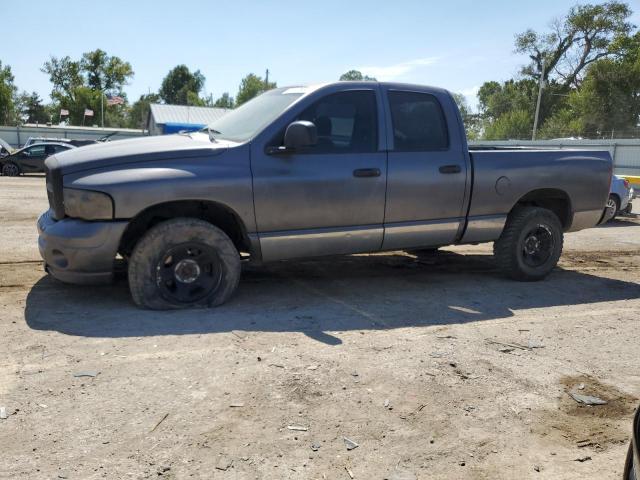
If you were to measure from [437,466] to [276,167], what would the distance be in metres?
2.94

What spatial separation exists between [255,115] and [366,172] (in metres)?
1.20

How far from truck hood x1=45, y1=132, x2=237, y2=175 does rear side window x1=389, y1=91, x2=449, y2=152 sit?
1.66 meters

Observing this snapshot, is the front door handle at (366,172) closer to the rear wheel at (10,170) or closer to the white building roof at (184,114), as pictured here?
the rear wheel at (10,170)

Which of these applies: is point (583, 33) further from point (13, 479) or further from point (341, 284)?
point (13, 479)

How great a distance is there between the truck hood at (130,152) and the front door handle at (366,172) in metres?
1.16

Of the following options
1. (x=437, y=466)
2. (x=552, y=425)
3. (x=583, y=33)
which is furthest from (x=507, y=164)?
(x=583, y=33)

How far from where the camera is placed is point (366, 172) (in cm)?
530

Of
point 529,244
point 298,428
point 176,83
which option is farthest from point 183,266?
point 176,83

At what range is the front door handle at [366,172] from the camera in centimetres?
526

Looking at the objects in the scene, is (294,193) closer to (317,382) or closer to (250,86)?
(317,382)

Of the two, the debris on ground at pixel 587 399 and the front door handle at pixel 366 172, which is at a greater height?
the front door handle at pixel 366 172

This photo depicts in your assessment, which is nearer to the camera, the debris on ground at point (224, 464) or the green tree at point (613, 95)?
the debris on ground at point (224, 464)

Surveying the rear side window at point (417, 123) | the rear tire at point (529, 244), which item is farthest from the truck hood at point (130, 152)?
the rear tire at point (529, 244)

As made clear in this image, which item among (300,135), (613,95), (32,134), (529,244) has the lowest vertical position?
(529,244)
